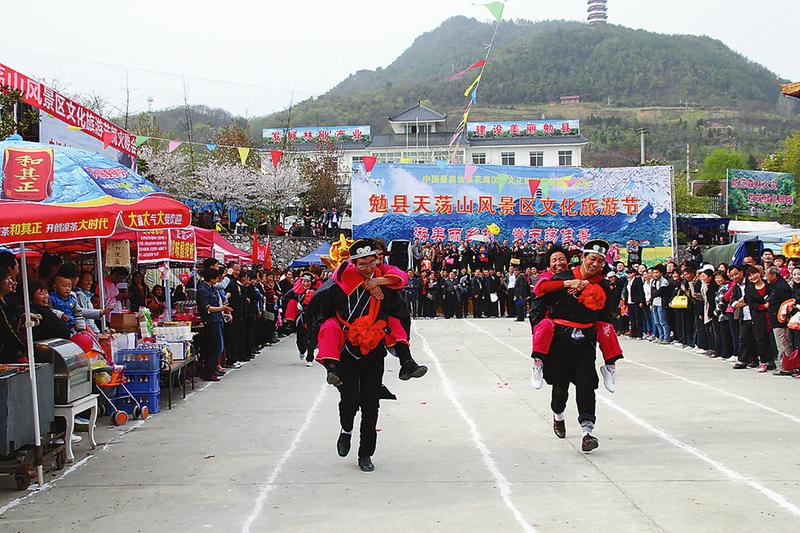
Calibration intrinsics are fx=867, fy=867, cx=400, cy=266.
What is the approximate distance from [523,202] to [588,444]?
2960cm

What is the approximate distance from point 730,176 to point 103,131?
3791 cm

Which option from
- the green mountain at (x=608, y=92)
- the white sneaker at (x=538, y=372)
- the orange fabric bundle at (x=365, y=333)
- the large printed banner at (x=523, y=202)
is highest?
the green mountain at (x=608, y=92)

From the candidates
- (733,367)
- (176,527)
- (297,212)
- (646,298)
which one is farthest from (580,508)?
(297,212)

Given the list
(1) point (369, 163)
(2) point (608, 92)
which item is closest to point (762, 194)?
(1) point (369, 163)

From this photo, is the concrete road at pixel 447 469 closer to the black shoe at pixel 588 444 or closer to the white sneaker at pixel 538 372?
the black shoe at pixel 588 444

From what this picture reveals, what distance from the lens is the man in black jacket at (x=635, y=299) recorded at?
22500 mm

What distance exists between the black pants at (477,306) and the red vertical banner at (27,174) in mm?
26457

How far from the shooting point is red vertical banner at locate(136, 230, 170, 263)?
13461 mm

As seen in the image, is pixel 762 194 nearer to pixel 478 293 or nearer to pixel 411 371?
pixel 478 293

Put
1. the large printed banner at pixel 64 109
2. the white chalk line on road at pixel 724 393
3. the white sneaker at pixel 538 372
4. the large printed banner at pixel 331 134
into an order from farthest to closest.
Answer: the large printed banner at pixel 331 134 < the large printed banner at pixel 64 109 < the white chalk line on road at pixel 724 393 < the white sneaker at pixel 538 372

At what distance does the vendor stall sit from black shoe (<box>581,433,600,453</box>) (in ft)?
14.5

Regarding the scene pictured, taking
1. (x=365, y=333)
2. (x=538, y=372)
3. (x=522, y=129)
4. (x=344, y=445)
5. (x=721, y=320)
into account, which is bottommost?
(x=344, y=445)

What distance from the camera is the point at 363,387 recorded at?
7324 millimetres

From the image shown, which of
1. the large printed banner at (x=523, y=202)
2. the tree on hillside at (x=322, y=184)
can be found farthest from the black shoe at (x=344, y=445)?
the tree on hillside at (x=322, y=184)
